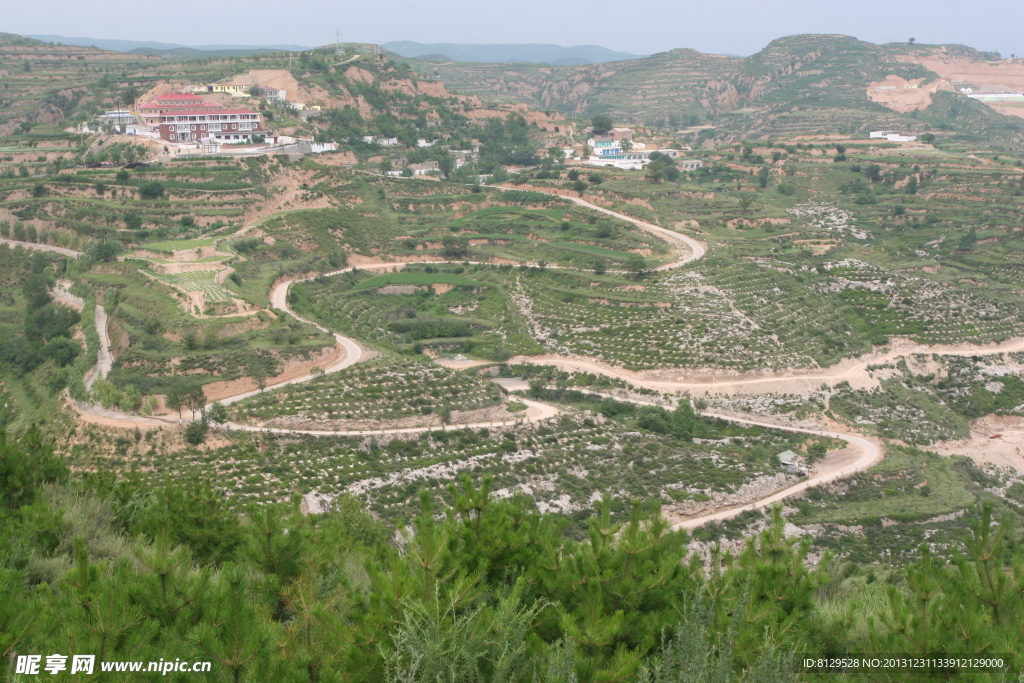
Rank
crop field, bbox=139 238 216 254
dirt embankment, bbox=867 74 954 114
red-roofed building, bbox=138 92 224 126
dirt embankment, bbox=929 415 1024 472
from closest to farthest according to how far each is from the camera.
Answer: dirt embankment, bbox=929 415 1024 472
crop field, bbox=139 238 216 254
red-roofed building, bbox=138 92 224 126
dirt embankment, bbox=867 74 954 114

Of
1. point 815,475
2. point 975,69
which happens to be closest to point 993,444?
point 815,475

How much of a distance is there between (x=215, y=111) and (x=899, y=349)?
55.1m

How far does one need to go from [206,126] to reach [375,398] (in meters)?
42.3

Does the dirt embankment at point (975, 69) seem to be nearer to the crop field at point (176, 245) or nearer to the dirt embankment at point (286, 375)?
the crop field at point (176, 245)

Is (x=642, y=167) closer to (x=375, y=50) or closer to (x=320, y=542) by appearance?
(x=375, y=50)

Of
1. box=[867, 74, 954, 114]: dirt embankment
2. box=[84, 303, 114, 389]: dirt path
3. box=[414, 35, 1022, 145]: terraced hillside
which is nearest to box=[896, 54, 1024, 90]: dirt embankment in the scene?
box=[414, 35, 1022, 145]: terraced hillside

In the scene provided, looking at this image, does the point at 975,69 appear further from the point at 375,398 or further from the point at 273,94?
the point at 375,398

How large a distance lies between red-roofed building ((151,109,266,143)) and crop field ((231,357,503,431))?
37.1 meters

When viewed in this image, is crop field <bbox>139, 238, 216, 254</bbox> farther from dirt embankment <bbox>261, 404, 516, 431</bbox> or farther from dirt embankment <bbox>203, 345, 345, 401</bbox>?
dirt embankment <bbox>261, 404, 516, 431</bbox>

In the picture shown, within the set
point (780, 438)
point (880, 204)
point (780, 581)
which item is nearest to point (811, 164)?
point (880, 204)

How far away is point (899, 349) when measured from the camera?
4650cm

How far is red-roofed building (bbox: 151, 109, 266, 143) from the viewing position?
2552 inches

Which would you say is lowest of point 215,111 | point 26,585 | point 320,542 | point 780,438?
point 780,438

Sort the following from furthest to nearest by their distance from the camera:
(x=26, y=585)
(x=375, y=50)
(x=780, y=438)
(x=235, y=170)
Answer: (x=375, y=50) → (x=235, y=170) → (x=780, y=438) → (x=26, y=585)
